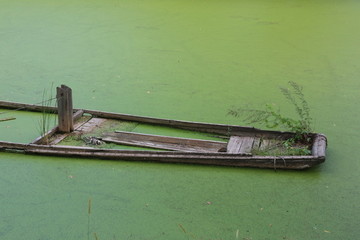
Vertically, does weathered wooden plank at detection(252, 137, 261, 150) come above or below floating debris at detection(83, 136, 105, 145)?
above

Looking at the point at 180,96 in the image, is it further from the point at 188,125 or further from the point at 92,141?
the point at 92,141

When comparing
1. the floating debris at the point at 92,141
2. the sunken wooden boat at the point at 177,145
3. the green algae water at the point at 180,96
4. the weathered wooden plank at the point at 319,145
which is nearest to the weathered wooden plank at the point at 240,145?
the sunken wooden boat at the point at 177,145

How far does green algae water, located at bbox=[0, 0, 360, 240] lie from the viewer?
2.71 meters

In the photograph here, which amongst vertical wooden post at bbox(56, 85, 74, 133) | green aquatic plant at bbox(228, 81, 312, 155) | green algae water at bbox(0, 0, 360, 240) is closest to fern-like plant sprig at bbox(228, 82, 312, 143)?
green aquatic plant at bbox(228, 81, 312, 155)

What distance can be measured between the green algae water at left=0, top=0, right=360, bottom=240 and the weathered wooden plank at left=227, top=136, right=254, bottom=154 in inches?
6.6

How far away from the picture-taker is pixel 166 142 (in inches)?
137

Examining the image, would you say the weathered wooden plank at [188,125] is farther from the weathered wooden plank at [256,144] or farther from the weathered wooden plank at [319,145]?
the weathered wooden plank at [319,145]

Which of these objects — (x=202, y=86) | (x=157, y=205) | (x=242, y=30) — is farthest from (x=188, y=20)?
(x=157, y=205)

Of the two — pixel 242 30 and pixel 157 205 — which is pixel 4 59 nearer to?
pixel 242 30

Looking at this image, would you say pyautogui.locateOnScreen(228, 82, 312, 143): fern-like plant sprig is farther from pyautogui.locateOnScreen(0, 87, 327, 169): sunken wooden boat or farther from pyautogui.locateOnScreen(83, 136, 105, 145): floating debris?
pyautogui.locateOnScreen(83, 136, 105, 145): floating debris

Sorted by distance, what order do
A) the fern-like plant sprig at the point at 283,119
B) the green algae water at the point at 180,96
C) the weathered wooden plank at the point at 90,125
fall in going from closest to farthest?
1. the green algae water at the point at 180,96
2. the fern-like plant sprig at the point at 283,119
3. the weathered wooden plank at the point at 90,125

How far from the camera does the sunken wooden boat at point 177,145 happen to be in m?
3.18

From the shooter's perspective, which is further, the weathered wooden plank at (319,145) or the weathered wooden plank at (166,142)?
the weathered wooden plank at (166,142)

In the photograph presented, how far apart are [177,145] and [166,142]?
0.24 feet
